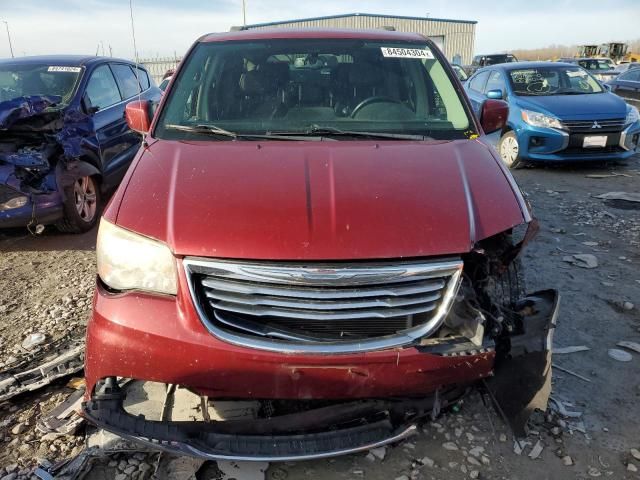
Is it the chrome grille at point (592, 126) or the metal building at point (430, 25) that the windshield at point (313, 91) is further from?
the metal building at point (430, 25)

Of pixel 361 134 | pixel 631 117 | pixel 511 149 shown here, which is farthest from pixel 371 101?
pixel 631 117

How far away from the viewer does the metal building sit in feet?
123

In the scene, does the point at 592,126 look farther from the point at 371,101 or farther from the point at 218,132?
the point at 218,132

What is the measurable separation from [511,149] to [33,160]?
6.46 m

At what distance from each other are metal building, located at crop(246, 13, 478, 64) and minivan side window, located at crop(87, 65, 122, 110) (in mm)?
33130

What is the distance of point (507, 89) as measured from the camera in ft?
27.2

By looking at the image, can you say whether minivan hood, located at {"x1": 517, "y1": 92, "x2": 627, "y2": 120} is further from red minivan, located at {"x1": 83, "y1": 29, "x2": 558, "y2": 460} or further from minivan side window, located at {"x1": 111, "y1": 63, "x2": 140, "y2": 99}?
red minivan, located at {"x1": 83, "y1": 29, "x2": 558, "y2": 460}

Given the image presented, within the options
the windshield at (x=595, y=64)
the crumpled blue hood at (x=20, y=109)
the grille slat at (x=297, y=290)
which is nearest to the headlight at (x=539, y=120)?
the crumpled blue hood at (x=20, y=109)

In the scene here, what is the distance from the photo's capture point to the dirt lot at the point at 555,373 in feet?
7.29

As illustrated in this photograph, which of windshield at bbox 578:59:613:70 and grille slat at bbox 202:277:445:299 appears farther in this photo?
windshield at bbox 578:59:613:70

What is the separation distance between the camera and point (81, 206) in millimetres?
5117

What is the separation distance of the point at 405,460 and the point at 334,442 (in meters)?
0.43

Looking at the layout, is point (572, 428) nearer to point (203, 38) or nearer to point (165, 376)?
point (165, 376)

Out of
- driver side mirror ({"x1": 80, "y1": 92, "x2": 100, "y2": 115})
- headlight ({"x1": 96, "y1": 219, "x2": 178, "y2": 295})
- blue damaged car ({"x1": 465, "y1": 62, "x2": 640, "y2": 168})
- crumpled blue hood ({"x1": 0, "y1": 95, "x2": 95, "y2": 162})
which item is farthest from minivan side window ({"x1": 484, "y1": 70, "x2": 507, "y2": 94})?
headlight ({"x1": 96, "y1": 219, "x2": 178, "y2": 295})
